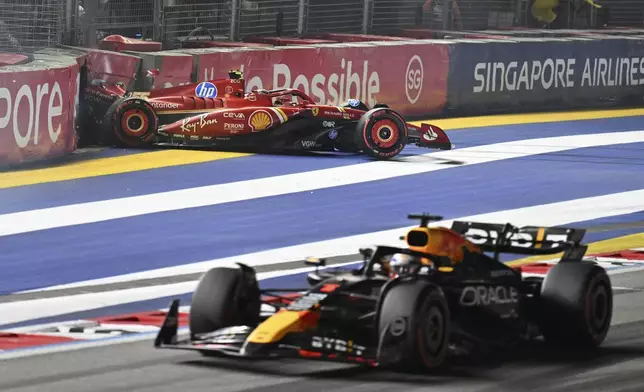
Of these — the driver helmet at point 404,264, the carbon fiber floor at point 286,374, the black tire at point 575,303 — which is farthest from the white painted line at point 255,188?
the black tire at point 575,303

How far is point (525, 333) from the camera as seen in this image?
967cm

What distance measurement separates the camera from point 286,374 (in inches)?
344

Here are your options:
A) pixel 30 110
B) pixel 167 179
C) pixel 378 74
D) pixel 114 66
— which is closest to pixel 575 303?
pixel 167 179

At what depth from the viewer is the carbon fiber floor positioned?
8.38 meters

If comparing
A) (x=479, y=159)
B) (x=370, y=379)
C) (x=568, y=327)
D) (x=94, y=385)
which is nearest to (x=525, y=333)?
(x=568, y=327)

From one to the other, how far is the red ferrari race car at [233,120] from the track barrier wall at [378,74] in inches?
26.0

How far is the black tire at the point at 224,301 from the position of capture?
898 centimetres

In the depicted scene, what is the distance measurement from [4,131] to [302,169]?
156 inches

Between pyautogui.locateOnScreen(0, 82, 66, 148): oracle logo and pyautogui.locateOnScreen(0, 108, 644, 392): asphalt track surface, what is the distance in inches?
21.7

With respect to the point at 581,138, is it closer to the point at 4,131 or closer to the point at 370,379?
the point at 4,131

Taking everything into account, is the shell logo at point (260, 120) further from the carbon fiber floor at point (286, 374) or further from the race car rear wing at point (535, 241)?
the carbon fiber floor at point (286, 374)

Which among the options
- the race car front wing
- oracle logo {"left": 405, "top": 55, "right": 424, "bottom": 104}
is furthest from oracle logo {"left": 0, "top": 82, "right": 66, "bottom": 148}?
the race car front wing

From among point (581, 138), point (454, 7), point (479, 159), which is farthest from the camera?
point (454, 7)

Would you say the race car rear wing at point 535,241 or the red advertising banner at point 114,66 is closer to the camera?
the race car rear wing at point 535,241
